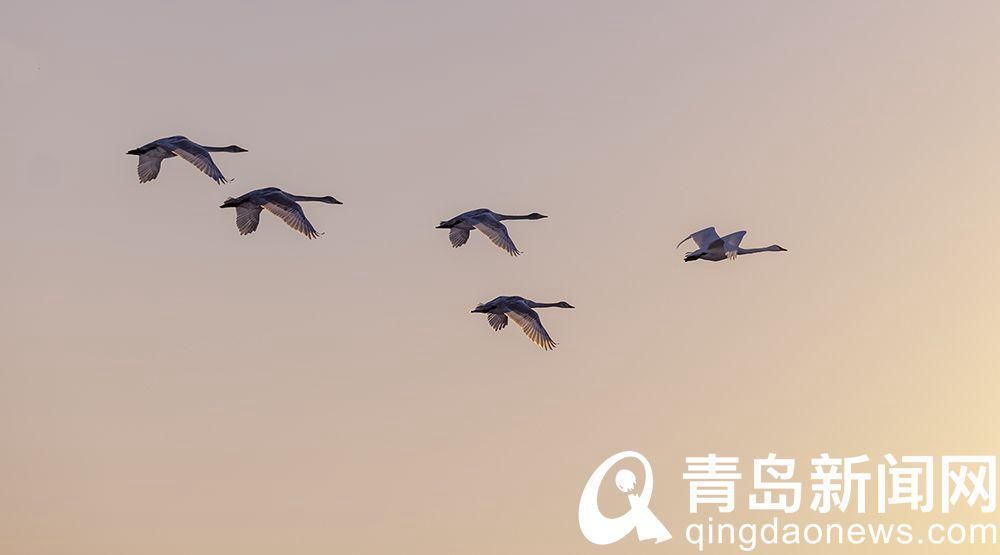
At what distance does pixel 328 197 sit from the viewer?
255ft

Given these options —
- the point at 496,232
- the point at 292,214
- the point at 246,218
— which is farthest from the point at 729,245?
the point at 246,218

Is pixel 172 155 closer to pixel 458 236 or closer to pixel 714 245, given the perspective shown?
pixel 458 236

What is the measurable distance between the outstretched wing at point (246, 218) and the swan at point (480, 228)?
7976mm

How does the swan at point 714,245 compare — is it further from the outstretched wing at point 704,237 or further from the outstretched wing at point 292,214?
the outstretched wing at point 292,214

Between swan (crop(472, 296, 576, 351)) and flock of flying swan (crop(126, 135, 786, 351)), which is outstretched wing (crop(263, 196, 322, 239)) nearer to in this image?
flock of flying swan (crop(126, 135, 786, 351))

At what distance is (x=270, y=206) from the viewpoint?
73.2 meters

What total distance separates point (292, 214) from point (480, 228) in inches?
344

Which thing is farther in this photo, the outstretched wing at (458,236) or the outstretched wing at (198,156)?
the outstretched wing at (458,236)

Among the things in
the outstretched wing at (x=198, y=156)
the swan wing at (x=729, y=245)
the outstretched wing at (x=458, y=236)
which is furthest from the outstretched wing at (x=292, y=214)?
the swan wing at (x=729, y=245)

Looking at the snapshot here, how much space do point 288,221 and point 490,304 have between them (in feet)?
36.0

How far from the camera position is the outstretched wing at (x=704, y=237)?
7344cm

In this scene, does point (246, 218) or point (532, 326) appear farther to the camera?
point (532, 326)

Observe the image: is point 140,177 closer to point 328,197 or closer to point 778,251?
point 328,197

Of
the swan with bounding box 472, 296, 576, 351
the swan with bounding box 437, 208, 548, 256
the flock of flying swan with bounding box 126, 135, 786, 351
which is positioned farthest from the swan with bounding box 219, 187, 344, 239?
the swan with bounding box 472, 296, 576, 351
